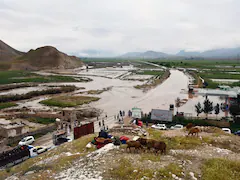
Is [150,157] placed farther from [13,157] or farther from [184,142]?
[13,157]

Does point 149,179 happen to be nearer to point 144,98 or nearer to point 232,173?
point 232,173

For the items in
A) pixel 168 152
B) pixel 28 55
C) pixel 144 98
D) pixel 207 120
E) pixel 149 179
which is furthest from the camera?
pixel 28 55

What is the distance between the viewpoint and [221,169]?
9.67 m

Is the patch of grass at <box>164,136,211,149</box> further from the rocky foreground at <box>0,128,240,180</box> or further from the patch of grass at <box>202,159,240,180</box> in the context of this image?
the patch of grass at <box>202,159,240,180</box>

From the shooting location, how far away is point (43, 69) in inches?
4953

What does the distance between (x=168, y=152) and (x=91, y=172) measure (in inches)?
179

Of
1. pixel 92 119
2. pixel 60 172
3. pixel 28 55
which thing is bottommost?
pixel 92 119

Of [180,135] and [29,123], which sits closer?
[180,135]

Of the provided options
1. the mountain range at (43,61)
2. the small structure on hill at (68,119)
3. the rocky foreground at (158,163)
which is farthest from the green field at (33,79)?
the rocky foreground at (158,163)

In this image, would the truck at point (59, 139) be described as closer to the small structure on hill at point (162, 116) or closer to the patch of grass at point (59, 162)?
the patch of grass at point (59, 162)

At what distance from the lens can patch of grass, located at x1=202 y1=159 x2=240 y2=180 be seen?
30.2 feet

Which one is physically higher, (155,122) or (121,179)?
(121,179)

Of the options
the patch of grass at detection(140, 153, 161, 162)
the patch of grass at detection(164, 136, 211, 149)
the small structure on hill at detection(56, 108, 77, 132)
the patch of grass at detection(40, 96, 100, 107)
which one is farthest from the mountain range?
the patch of grass at detection(140, 153, 161, 162)

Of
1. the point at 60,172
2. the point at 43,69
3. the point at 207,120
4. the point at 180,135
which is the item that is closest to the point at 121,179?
the point at 60,172
